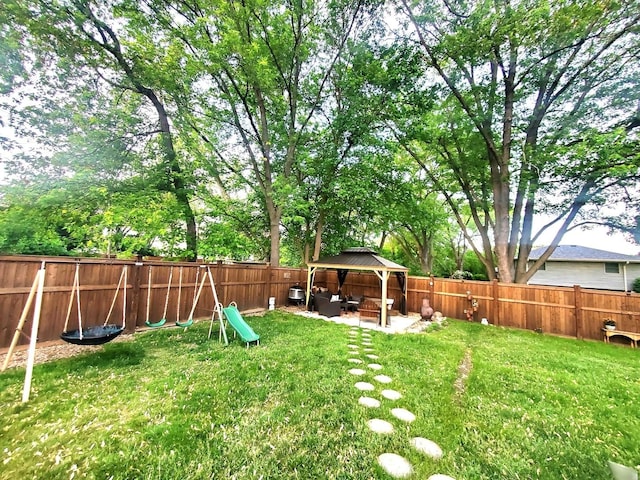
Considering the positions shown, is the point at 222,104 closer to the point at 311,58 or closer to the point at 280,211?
the point at 311,58

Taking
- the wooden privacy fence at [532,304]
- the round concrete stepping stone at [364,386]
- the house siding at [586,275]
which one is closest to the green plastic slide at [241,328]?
the round concrete stepping stone at [364,386]

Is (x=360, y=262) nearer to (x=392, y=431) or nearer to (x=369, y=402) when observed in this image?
(x=369, y=402)

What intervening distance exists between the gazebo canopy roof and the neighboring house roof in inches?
472

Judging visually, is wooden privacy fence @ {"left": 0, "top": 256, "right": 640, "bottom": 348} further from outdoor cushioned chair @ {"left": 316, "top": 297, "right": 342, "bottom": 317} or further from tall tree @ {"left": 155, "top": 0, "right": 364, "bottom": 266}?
tall tree @ {"left": 155, "top": 0, "right": 364, "bottom": 266}

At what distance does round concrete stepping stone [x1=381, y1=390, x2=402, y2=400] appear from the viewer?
315 centimetres

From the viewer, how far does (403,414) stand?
279 cm

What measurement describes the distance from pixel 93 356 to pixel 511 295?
34.8ft

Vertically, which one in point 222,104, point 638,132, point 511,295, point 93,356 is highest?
point 222,104

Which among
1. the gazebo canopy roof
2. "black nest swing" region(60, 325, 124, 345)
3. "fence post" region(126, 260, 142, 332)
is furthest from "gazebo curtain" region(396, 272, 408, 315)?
"black nest swing" region(60, 325, 124, 345)

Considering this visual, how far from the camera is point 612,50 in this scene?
7.76m

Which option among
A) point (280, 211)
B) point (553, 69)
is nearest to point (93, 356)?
point (280, 211)

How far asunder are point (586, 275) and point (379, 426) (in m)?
19.9

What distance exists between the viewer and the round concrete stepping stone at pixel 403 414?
2693mm

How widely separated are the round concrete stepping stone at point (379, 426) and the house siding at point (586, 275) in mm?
17615
